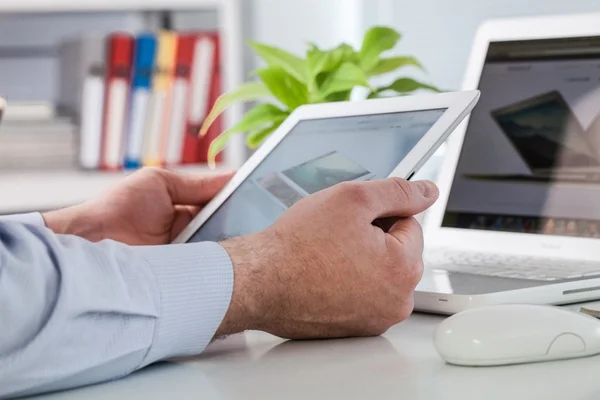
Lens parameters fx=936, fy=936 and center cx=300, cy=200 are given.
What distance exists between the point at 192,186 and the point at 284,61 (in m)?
Result: 0.34

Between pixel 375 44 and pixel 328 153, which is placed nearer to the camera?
pixel 328 153

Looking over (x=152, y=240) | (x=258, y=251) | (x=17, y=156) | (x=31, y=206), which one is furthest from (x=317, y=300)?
(x=17, y=156)

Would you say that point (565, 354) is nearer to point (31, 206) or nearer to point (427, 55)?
point (427, 55)

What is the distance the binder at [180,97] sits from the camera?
2447 mm

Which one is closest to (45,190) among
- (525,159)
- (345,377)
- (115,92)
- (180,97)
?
(115,92)

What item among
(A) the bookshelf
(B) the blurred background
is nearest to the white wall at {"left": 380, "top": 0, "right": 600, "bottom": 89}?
(B) the blurred background

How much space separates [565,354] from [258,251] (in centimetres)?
26

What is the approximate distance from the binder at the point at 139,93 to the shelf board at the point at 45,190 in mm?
114

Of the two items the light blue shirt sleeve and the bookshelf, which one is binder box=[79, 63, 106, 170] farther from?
the light blue shirt sleeve

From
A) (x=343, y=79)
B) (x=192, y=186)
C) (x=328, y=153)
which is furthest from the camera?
(x=343, y=79)

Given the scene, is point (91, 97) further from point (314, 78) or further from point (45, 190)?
point (314, 78)

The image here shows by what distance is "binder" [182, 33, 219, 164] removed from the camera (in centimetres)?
246

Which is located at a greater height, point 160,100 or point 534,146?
point 534,146

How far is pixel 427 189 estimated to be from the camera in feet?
2.84
